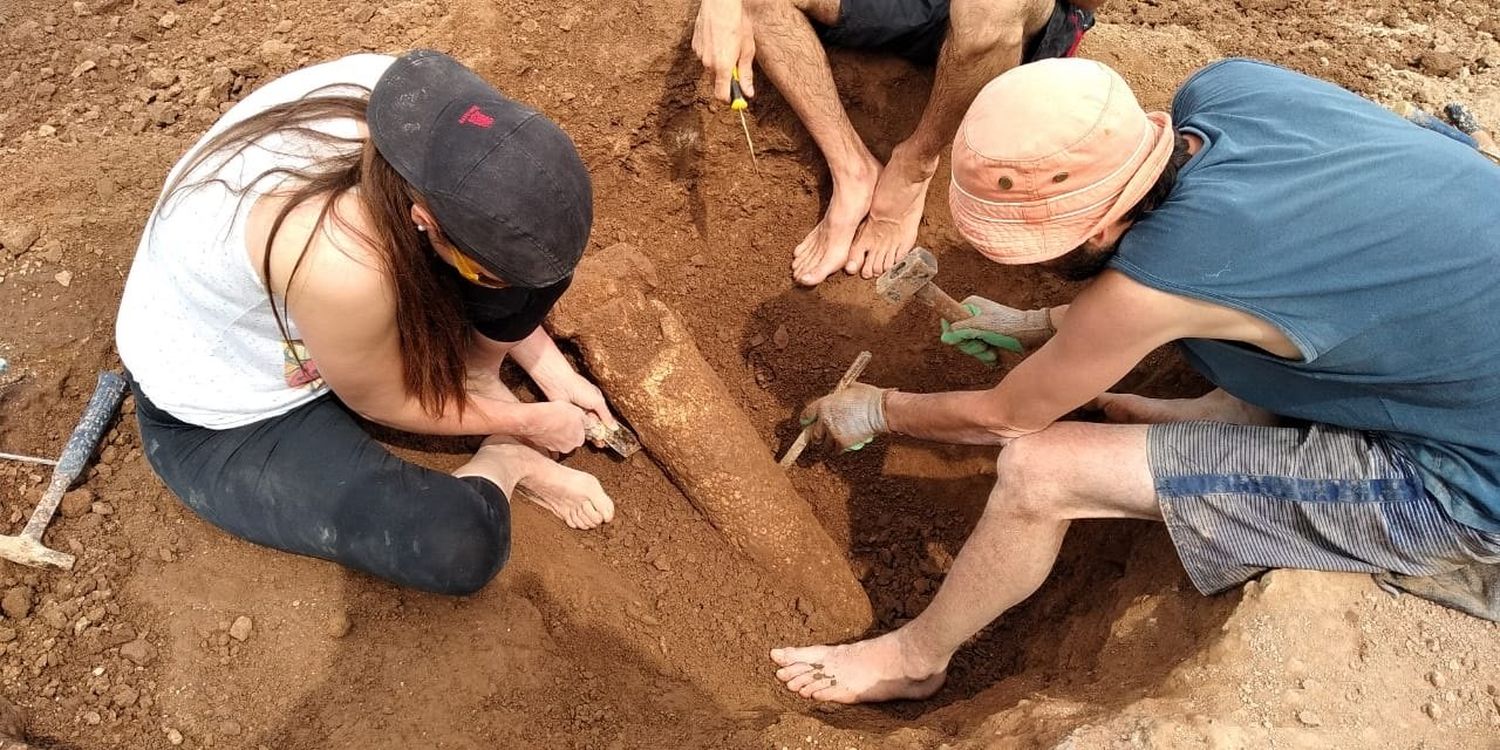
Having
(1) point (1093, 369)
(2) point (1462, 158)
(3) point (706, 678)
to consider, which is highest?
(2) point (1462, 158)

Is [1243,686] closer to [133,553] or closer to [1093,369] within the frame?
[1093,369]

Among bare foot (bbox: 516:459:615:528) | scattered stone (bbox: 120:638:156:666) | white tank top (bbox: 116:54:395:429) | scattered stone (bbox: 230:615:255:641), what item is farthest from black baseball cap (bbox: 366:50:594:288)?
scattered stone (bbox: 120:638:156:666)

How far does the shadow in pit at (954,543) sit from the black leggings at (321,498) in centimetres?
100

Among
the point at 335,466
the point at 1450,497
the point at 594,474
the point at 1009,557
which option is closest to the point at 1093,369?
the point at 1009,557

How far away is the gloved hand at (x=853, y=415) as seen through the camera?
88.7 inches

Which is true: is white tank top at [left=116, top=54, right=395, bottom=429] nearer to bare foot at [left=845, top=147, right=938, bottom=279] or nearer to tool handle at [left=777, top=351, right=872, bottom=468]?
tool handle at [left=777, top=351, right=872, bottom=468]

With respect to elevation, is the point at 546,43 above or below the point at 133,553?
above

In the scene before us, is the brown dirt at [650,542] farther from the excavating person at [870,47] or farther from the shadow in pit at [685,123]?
the excavating person at [870,47]

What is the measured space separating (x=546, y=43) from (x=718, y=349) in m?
1.09

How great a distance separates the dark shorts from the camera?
258 centimetres

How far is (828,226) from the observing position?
9.42ft

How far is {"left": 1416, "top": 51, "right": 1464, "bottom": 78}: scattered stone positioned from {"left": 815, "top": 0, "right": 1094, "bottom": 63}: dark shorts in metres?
1.48

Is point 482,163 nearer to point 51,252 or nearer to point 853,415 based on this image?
point 853,415

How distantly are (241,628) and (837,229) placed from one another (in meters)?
1.91
